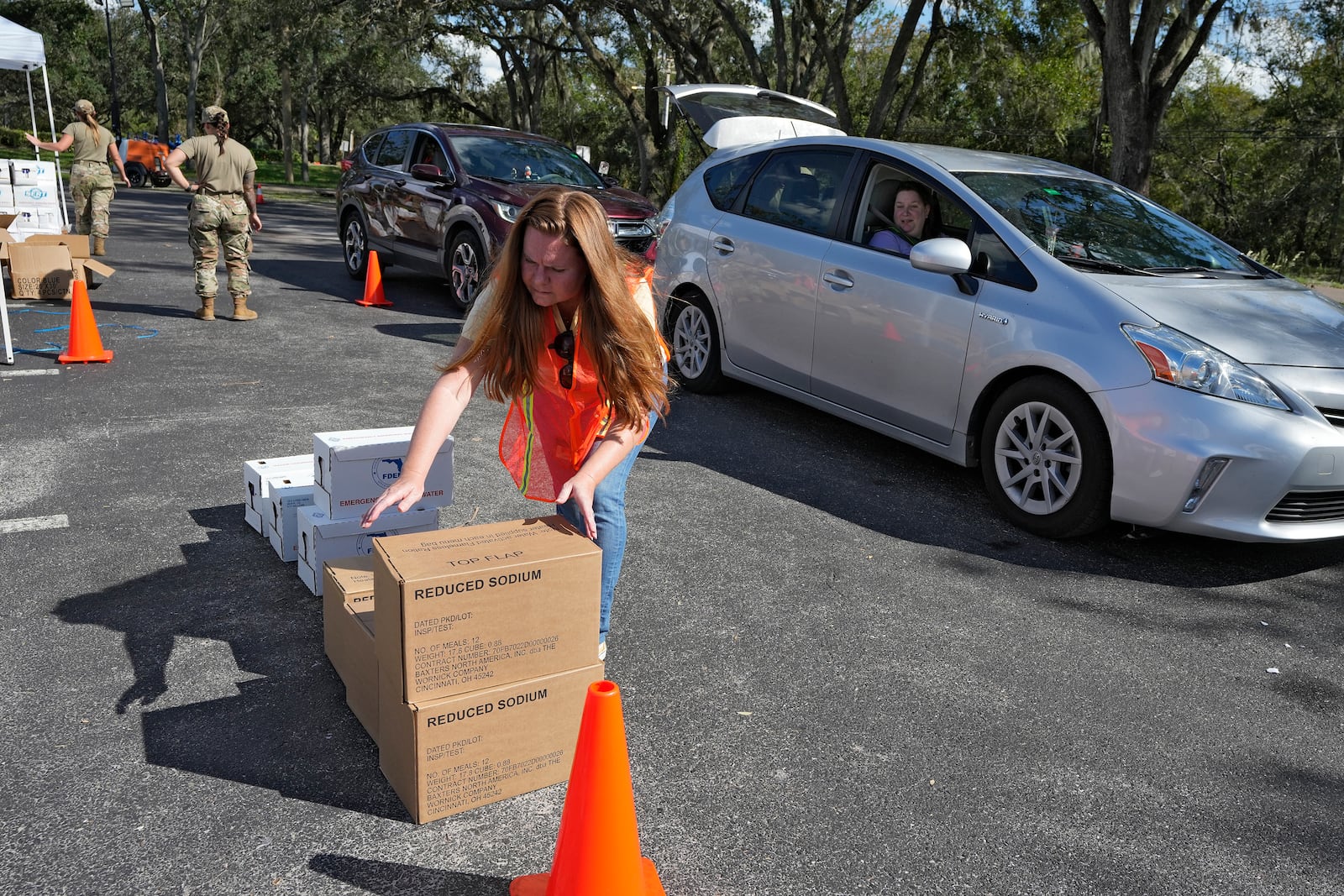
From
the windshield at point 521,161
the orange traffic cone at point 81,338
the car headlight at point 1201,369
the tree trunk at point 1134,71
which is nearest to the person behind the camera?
the car headlight at point 1201,369

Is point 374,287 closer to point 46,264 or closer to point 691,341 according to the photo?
point 46,264

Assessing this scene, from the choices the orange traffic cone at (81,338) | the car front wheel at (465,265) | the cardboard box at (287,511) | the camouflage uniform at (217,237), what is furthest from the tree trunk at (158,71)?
the cardboard box at (287,511)

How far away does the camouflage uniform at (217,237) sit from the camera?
916cm

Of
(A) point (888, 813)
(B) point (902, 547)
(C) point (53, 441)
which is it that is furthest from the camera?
(C) point (53, 441)

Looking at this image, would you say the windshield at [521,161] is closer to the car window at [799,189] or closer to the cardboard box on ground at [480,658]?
the car window at [799,189]

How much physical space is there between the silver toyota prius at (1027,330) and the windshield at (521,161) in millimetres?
3753

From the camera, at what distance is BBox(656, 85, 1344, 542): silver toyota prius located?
14.9 feet

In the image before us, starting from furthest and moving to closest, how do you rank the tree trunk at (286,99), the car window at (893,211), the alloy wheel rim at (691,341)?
1. the tree trunk at (286,99)
2. the alloy wheel rim at (691,341)
3. the car window at (893,211)

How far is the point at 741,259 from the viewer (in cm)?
675


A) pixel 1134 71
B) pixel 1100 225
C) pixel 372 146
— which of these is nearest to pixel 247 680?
pixel 1100 225

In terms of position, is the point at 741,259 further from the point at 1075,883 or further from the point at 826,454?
the point at 1075,883

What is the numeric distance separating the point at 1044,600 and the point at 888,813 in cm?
186

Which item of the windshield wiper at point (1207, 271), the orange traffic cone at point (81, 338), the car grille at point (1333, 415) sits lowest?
the orange traffic cone at point (81, 338)

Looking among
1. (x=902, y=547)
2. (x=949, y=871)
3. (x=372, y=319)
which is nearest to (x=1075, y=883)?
(x=949, y=871)
